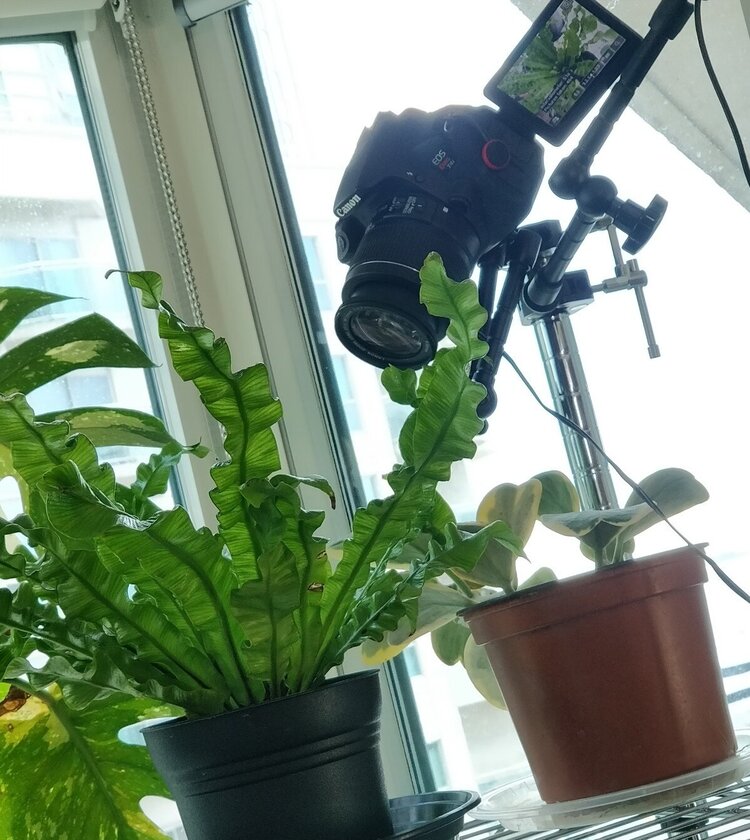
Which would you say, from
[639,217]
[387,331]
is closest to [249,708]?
[387,331]

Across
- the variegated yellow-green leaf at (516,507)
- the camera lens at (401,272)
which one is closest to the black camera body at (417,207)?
the camera lens at (401,272)

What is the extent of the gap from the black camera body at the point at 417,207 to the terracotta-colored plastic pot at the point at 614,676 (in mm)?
245

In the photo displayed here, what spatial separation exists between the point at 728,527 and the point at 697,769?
331mm

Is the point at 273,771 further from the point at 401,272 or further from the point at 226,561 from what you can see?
the point at 401,272

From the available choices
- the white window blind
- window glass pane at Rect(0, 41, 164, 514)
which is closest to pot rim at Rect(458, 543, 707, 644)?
window glass pane at Rect(0, 41, 164, 514)

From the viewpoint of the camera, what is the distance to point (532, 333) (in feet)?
3.29

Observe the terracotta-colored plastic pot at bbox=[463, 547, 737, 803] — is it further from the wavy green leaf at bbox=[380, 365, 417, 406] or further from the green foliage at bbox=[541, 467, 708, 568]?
Answer: the wavy green leaf at bbox=[380, 365, 417, 406]

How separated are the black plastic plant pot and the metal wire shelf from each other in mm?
189

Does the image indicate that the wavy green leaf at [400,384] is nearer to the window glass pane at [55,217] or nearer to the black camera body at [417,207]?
the black camera body at [417,207]

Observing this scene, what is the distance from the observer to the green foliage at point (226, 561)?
0.49m

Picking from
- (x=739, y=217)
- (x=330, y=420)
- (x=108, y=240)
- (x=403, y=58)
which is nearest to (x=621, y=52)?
(x=739, y=217)

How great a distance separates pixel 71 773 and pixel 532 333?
0.61m

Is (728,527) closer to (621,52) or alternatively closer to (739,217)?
(739,217)

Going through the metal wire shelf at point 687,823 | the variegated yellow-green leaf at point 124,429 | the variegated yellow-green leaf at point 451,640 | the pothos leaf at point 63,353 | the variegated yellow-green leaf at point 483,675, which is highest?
the pothos leaf at point 63,353
